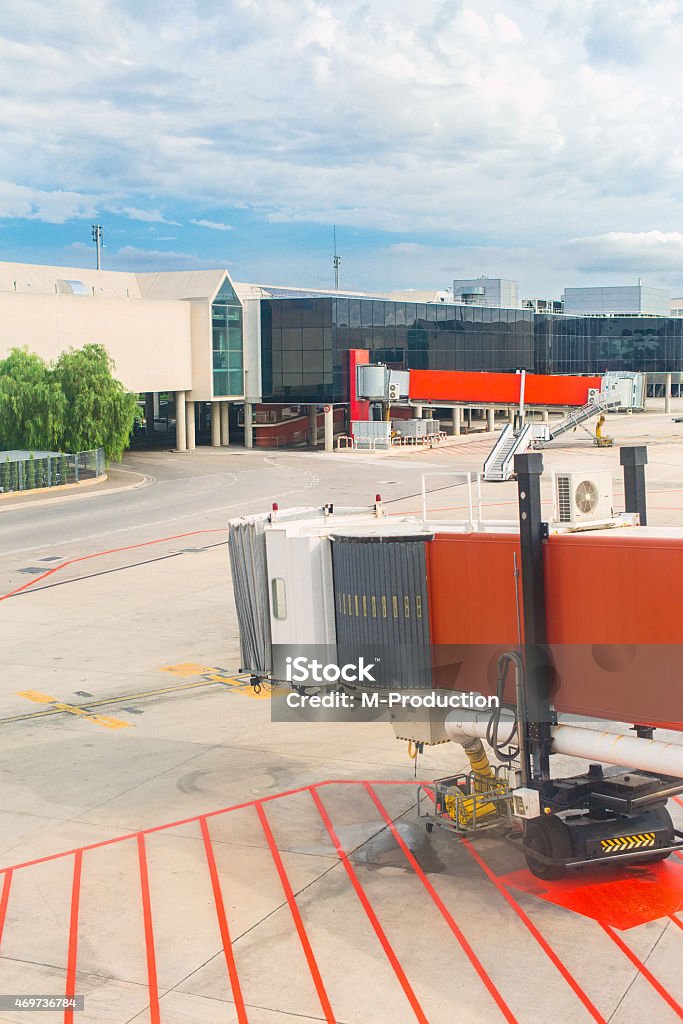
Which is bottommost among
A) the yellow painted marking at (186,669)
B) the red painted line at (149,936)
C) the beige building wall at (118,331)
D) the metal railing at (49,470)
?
the red painted line at (149,936)

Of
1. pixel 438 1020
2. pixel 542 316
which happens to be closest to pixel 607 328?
pixel 542 316

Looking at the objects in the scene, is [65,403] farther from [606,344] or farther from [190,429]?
[606,344]

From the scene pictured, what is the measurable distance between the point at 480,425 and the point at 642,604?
113991 millimetres

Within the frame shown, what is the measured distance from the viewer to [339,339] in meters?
103

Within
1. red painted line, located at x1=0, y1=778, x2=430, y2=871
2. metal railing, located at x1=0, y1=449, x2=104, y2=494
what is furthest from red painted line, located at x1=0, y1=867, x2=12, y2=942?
Answer: metal railing, located at x1=0, y1=449, x2=104, y2=494

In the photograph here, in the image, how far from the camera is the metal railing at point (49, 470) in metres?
70.4

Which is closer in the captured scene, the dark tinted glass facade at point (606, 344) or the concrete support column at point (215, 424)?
the concrete support column at point (215, 424)

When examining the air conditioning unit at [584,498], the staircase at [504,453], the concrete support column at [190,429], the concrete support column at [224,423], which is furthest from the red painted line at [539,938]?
the concrete support column at [224,423]

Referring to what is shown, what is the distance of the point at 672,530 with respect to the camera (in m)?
17.3

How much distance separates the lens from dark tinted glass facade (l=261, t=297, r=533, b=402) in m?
103

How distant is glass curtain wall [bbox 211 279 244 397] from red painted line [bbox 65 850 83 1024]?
82719mm

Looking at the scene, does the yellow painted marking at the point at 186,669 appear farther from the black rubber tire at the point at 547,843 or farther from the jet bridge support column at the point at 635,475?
the jet bridge support column at the point at 635,475

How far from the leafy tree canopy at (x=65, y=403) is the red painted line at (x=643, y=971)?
6383cm

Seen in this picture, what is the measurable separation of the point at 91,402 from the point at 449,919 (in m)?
63.6
